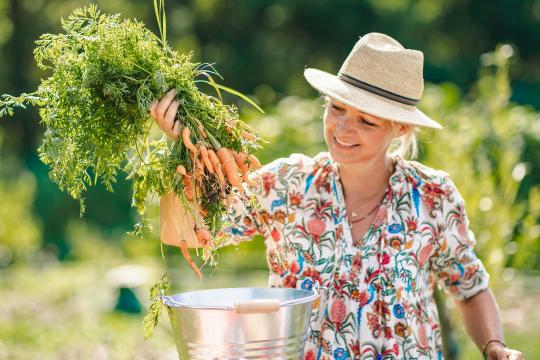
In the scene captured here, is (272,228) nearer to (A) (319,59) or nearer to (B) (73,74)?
(B) (73,74)

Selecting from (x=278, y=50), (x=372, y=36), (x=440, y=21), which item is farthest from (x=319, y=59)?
(x=372, y=36)

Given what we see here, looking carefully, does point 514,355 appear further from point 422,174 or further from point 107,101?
point 107,101

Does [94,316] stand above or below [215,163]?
below

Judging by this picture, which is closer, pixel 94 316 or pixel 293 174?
pixel 293 174

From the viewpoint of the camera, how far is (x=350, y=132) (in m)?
2.58

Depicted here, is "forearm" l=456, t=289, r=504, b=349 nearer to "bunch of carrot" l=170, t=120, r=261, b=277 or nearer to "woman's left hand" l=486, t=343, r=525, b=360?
"woman's left hand" l=486, t=343, r=525, b=360

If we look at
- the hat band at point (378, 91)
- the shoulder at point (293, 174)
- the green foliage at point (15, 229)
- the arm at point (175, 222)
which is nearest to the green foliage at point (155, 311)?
the arm at point (175, 222)

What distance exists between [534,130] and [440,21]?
41.2 ft

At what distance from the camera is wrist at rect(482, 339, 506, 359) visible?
8.84 feet

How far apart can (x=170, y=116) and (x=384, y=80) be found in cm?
79

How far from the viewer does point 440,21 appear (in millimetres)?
19172

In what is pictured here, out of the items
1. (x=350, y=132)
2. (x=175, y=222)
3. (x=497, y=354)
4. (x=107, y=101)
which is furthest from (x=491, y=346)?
(x=107, y=101)

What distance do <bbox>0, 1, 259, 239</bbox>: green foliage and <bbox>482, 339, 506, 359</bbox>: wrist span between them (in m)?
1.09

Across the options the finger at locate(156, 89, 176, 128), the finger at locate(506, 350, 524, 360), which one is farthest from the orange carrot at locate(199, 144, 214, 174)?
the finger at locate(506, 350, 524, 360)
